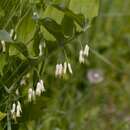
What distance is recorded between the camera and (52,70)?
3652 millimetres

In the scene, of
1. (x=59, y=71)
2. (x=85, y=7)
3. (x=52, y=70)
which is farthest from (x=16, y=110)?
(x=52, y=70)

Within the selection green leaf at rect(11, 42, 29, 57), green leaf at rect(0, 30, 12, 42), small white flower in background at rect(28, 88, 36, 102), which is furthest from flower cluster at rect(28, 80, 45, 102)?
green leaf at rect(0, 30, 12, 42)

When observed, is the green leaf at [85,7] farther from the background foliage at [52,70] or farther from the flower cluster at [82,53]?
the flower cluster at [82,53]

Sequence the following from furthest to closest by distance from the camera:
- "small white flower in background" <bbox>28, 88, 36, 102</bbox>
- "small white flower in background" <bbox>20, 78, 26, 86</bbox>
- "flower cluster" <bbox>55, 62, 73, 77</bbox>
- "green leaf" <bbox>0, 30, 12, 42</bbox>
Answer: "small white flower in background" <bbox>20, 78, 26, 86</bbox> → "small white flower in background" <bbox>28, 88, 36, 102</bbox> → "flower cluster" <bbox>55, 62, 73, 77</bbox> → "green leaf" <bbox>0, 30, 12, 42</bbox>

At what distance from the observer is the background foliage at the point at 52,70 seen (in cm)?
218

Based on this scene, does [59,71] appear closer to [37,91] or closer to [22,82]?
[37,91]

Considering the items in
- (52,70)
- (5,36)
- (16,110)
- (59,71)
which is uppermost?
(5,36)

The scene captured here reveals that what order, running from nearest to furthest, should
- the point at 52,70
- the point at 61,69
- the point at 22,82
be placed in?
the point at 61,69 → the point at 22,82 → the point at 52,70

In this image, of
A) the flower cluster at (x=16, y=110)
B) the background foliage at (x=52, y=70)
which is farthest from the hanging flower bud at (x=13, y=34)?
the flower cluster at (x=16, y=110)

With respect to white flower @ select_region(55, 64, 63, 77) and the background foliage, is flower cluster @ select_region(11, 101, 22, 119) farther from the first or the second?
white flower @ select_region(55, 64, 63, 77)

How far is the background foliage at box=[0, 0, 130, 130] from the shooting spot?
2.18 metres

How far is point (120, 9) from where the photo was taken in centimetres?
452

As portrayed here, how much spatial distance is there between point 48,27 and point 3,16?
222 mm

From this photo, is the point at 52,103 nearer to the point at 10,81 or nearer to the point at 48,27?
the point at 10,81
